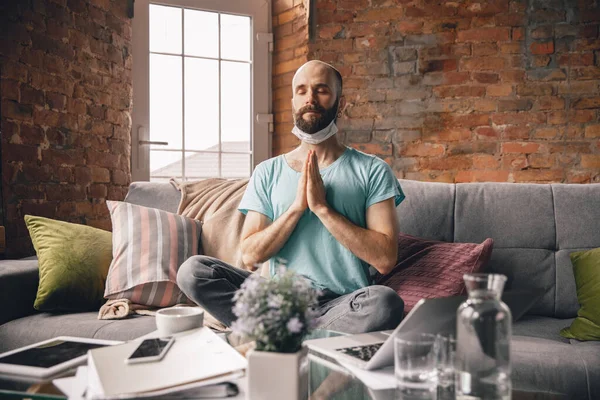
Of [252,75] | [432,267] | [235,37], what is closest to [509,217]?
[432,267]

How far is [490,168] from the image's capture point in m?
3.29

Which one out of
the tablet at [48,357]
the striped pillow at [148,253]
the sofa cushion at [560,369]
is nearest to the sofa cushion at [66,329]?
the striped pillow at [148,253]

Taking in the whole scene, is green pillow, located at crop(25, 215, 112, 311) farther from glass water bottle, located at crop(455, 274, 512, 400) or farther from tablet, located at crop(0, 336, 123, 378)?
glass water bottle, located at crop(455, 274, 512, 400)

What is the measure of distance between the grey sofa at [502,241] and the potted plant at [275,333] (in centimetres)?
106

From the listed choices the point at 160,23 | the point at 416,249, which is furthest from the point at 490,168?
the point at 160,23

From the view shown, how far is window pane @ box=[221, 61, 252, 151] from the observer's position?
12.6ft

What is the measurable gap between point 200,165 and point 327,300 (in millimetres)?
2087

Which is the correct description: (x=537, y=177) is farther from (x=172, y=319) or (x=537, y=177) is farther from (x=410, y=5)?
(x=172, y=319)

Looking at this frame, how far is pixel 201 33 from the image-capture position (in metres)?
3.75

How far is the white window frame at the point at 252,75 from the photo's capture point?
139 inches

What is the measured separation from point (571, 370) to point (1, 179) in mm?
2416

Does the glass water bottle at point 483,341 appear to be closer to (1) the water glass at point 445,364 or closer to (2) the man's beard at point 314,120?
(1) the water glass at point 445,364

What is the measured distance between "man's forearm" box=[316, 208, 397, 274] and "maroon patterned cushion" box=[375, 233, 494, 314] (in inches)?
6.5

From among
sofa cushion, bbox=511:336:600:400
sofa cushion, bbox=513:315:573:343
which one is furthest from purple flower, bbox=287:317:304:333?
sofa cushion, bbox=513:315:573:343
